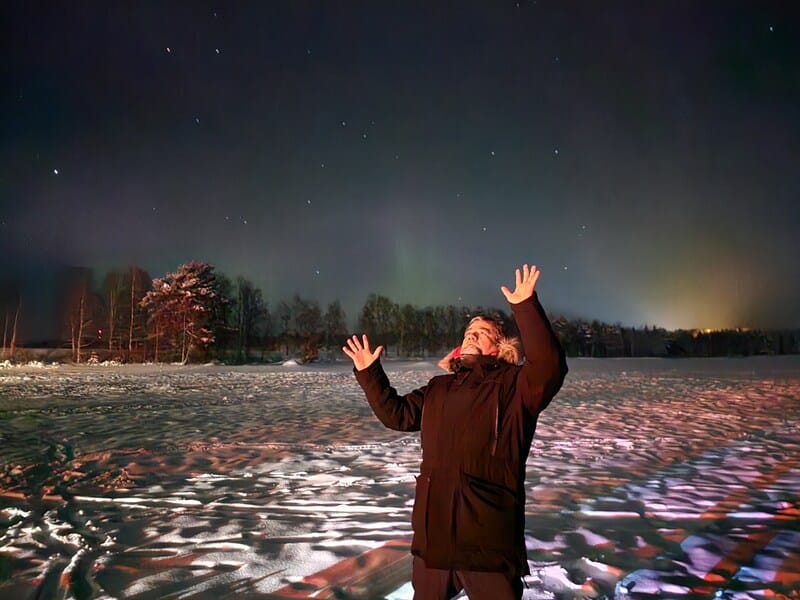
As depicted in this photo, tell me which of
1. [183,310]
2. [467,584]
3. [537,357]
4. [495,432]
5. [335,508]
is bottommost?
[335,508]

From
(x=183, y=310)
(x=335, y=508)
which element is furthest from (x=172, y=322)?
(x=335, y=508)

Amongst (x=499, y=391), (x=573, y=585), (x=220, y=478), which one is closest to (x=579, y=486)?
(x=573, y=585)

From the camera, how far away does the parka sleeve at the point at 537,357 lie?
2574 millimetres

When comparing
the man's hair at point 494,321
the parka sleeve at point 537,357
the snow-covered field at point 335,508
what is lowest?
the snow-covered field at point 335,508

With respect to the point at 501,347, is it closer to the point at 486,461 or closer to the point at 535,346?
the point at 535,346

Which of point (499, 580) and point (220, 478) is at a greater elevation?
point (499, 580)

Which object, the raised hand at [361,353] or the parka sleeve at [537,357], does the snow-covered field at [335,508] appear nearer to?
the raised hand at [361,353]

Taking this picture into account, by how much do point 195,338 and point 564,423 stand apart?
170 ft

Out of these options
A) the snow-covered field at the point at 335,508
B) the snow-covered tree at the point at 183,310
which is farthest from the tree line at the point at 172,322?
the snow-covered field at the point at 335,508

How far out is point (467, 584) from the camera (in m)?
2.58

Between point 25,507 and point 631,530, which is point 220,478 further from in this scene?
point 631,530

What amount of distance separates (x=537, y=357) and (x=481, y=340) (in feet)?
1.41

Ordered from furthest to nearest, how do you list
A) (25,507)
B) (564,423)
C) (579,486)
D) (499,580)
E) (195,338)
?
1. (195,338)
2. (564,423)
3. (579,486)
4. (25,507)
5. (499,580)

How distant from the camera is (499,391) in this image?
8.83 ft
